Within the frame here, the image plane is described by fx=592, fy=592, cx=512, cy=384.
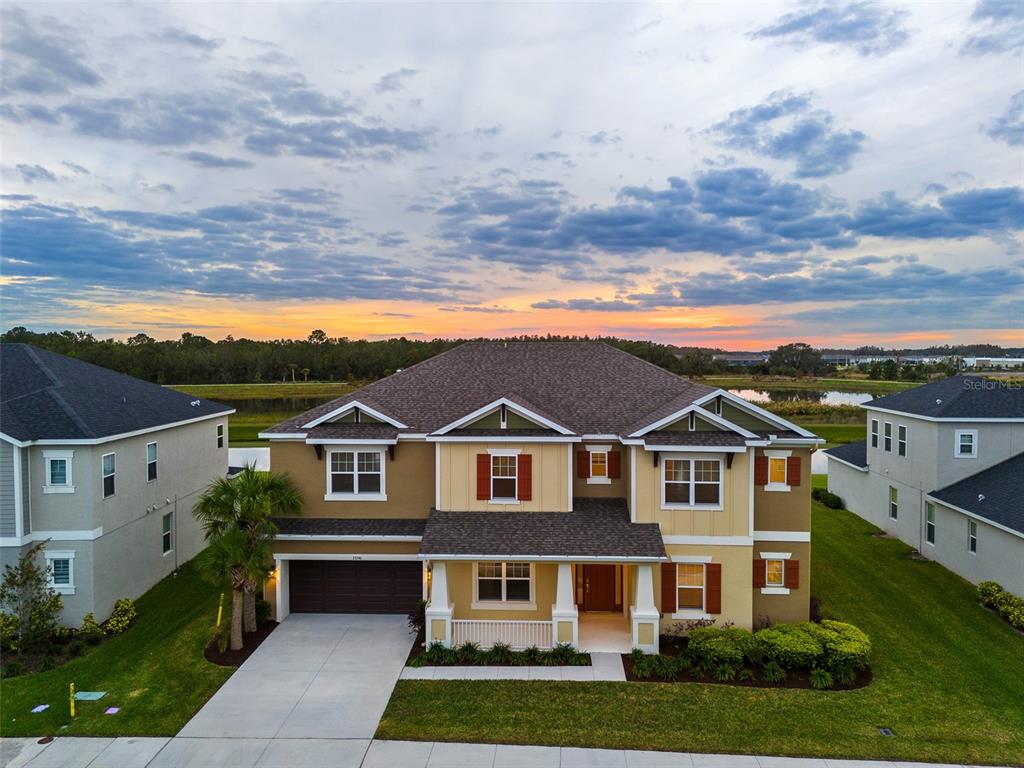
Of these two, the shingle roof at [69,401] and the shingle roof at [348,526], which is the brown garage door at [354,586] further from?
the shingle roof at [69,401]

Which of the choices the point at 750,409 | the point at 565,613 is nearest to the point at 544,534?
the point at 565,613

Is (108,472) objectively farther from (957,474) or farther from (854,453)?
(854,453)

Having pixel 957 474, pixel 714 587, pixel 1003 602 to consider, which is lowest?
pixel 1003 602

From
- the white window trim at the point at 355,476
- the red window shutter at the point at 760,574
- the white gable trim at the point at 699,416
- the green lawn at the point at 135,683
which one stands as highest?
the white gable trim at the point at 699,416

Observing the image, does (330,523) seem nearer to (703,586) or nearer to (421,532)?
(421,532)

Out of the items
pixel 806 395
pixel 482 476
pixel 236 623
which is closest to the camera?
pixel 236 623

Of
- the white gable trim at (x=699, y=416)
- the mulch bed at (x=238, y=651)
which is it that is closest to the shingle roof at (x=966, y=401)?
the white gable trim at (x=699, y=416)

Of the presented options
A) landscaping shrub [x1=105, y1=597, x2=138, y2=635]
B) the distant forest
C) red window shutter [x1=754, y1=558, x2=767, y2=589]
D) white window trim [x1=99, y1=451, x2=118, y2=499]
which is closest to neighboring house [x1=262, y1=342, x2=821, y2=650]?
red window shutter [x1=754, y1=558, x2=767, y2=589]
